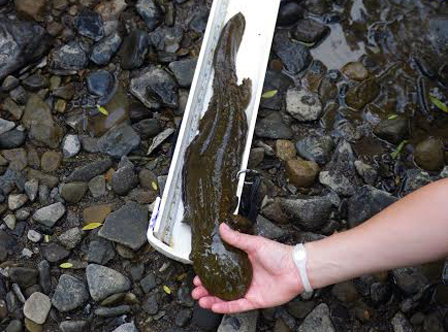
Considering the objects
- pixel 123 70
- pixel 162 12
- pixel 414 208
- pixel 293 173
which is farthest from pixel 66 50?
pixel 414 208

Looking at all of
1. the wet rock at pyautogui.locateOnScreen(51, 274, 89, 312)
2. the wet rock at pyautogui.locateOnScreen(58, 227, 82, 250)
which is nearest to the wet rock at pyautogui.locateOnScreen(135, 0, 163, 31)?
the wet rock at pyautogui.locateOnScreen(58, 227, 82, 250)

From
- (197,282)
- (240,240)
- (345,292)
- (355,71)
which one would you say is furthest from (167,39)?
(345,292)

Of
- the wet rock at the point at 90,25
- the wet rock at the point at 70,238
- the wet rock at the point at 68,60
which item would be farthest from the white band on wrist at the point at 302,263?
the wet rock at the point at 90,25

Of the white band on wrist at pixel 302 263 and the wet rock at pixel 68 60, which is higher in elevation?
the wet rock at pixel 68 60

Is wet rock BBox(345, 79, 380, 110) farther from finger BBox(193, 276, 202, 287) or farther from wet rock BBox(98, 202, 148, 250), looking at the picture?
finger BBox(193, 276, 202, 287)

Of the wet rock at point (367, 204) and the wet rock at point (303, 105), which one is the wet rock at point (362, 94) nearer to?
the wet rock at point (303, 105)
